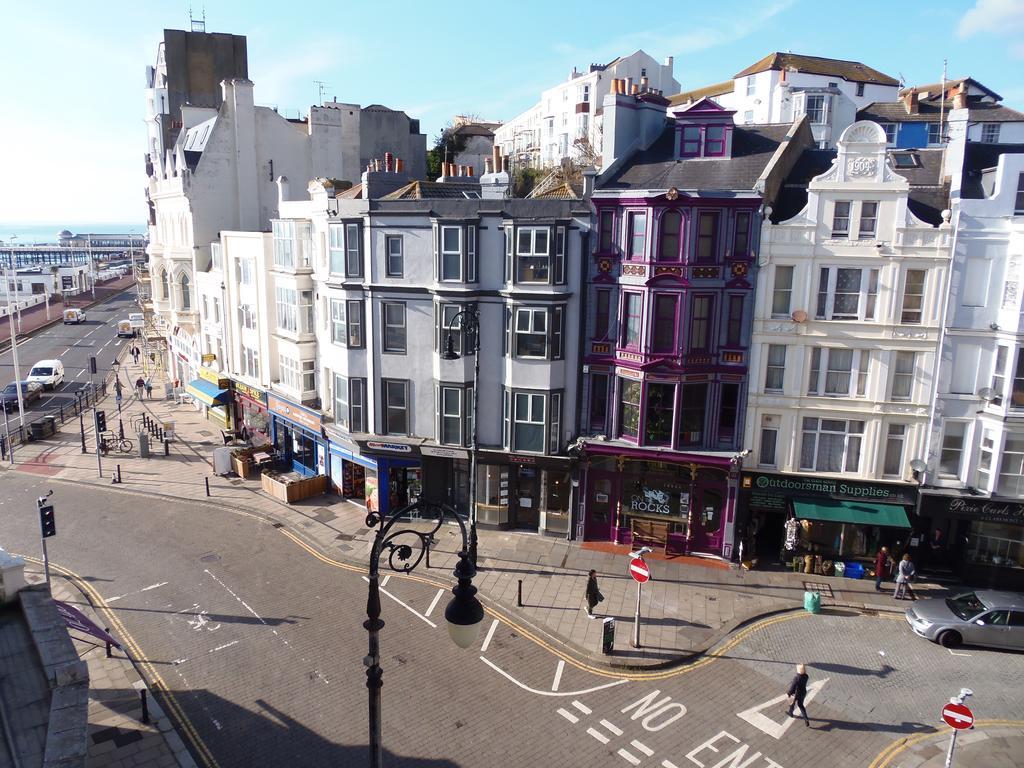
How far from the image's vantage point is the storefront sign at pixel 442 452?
27.3 metres

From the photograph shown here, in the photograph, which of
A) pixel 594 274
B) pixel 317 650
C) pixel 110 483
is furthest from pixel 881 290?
pixel 110 483

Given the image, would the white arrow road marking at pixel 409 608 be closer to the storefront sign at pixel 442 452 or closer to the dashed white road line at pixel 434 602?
the dashed white road line at pixel 434 602

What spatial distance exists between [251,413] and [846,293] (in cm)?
2970

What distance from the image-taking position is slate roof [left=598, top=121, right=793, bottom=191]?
83.5ft

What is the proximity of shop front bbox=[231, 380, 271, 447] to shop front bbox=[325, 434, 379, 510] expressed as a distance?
6741 millimetres

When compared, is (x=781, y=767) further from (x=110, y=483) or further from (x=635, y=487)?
(x=110, y=483)

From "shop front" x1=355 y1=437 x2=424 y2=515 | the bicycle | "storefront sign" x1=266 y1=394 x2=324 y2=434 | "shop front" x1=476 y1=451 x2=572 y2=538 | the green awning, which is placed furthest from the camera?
the bicycle

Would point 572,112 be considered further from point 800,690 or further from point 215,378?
point 800,690

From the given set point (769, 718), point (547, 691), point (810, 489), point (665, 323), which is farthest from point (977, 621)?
point (665, 323)

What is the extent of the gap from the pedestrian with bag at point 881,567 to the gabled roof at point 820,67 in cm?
4588

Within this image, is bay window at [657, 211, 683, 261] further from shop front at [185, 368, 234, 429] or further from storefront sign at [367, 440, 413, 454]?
shop front at [185, 368, 234, 429]

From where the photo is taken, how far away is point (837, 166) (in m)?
23.2

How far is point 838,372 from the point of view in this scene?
79.7 feet

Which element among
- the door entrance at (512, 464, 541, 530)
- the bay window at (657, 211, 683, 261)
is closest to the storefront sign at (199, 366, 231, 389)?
the door entrance at (512, 464, 541, 530)
